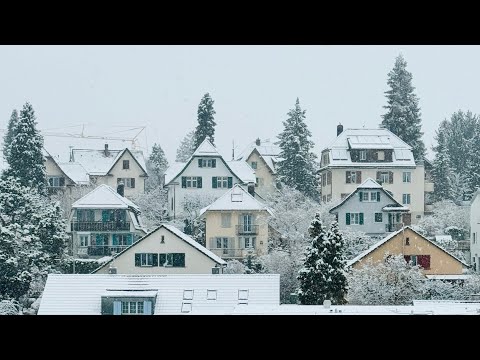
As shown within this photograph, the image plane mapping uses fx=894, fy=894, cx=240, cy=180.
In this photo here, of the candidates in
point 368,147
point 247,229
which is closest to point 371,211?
point 368,147

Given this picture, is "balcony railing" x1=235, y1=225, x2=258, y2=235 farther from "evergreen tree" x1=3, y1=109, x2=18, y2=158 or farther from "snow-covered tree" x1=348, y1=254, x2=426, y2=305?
"evergreen tree" x1=3, y1=109, x2=18, y2=158

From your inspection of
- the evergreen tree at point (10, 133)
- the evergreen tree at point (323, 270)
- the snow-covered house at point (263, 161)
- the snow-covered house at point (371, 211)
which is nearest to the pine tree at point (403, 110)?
the snow-covered house at point (371, 211)

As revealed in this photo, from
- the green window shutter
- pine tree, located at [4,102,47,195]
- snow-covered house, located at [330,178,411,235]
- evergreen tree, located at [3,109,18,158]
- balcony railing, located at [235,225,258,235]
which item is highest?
evergreen tree, located at [3,109,18,158]

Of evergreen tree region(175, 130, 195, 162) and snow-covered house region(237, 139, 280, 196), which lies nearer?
snow-covered house region(237, 139, 280, 196)

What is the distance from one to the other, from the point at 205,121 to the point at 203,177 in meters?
3.23

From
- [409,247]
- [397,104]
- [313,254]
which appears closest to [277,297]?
[313,254]

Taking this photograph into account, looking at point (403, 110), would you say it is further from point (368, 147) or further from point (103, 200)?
point (103, 200)

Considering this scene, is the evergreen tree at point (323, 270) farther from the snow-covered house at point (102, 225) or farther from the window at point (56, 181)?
the window at point (56, 181)

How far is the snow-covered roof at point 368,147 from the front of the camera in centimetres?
1781

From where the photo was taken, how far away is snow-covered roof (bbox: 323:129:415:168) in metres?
17.8

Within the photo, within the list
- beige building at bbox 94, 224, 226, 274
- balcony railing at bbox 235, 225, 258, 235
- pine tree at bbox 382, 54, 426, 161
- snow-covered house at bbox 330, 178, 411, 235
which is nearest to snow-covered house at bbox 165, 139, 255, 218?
balcony railing at bbox 235, 225, 258, 235

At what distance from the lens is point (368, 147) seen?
1811 centimetres

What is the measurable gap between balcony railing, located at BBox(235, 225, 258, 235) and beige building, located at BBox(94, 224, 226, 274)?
1.00m
